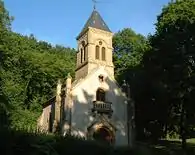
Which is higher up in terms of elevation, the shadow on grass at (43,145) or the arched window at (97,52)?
the arched window at (97,52)

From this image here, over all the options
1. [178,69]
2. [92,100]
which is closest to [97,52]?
[92,100]

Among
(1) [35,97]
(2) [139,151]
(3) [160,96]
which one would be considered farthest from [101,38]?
(2) [139,151]

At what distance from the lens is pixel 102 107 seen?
2908cm

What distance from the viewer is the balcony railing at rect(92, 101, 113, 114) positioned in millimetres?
28719

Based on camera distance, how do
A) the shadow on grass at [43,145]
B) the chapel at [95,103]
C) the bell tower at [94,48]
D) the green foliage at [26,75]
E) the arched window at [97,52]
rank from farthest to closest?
the green foliage at [26,75] < the arched window at [97,52] < the bell tower at [94,48] < the chapel at [95,103] < the shadow on grass at [43,145]

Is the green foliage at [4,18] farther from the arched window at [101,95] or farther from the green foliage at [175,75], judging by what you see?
the green foliage at [175,75]

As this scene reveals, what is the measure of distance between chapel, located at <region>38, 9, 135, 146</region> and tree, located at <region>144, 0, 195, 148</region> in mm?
4013

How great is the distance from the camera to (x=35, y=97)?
4403cm

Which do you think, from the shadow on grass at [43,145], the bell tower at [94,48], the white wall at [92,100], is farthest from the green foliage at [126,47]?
the shadow on grass at [43,145]

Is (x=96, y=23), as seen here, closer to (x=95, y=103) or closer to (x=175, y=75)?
(x=95, y=103)

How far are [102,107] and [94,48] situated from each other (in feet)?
21.8

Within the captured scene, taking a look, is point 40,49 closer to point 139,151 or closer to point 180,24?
point 180,24

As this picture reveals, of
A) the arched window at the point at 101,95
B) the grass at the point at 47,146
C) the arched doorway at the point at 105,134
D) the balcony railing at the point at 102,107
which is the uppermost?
the arched window at the point at 101,95

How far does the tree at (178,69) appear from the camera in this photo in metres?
24.9
